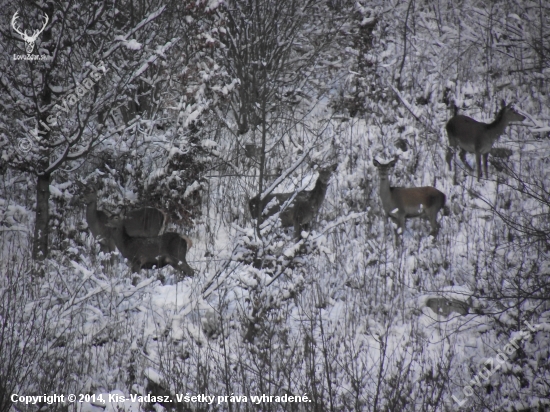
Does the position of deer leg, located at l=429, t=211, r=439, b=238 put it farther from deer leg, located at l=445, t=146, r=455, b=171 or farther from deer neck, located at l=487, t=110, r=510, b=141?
deer neck, located at l=487, t=110, r=510, b=141

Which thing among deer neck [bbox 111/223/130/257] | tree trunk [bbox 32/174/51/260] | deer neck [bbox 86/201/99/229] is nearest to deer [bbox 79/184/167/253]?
deer neck [bbox 86/201/99/229]

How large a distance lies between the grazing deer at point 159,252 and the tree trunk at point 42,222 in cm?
117

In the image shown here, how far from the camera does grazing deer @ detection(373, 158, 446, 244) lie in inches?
366

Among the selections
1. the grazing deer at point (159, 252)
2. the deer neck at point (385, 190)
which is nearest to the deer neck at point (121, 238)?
the grazing deer at point (159, 252)

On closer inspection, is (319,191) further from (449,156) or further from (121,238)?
(121,238)

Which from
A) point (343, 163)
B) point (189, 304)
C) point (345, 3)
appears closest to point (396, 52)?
point (345, 3)

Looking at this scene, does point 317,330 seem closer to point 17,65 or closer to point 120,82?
point 120,82

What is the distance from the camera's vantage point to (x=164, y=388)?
5.19m

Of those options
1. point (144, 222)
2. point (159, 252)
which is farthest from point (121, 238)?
point (159, 252)

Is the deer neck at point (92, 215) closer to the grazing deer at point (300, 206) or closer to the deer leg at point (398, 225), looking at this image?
the grazing deer at point (300, 206)

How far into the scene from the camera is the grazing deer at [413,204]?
30.5 ft

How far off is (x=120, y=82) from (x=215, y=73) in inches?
81.5

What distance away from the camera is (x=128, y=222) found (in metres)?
9.14

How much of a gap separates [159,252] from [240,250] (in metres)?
1.88
